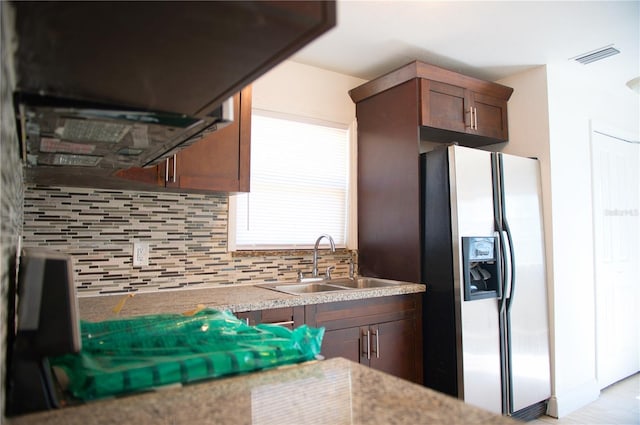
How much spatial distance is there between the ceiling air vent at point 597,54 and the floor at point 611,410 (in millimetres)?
2507

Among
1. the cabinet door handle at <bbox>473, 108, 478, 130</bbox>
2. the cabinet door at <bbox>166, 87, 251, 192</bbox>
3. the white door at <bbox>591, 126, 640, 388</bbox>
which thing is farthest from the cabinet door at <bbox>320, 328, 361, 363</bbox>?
the white door at <bbox>591, 126, 640, 388</bbox>

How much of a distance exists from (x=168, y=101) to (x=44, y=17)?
0.29 metres

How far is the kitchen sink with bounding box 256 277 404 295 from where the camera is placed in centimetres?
272

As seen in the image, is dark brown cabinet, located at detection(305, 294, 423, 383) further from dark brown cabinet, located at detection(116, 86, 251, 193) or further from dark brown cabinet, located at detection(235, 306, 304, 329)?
dark brown cabinet, located at detection(116, 86, 251, 193)

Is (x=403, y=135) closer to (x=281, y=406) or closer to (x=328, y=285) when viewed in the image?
(x=328, y=285)

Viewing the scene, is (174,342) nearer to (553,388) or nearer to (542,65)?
(553,388)

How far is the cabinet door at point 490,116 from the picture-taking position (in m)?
3.15

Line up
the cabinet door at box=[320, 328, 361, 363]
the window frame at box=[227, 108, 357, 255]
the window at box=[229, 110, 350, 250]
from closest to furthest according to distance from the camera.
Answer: the cabinet door at box=[320, 328, 361, 363] < the window at box=[229, 110, 350, 250] < the window frame at box=[227, 108, 357, 255]

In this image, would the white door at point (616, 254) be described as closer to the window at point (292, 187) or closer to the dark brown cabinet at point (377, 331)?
the dark brown cabinet at point (377, 331)

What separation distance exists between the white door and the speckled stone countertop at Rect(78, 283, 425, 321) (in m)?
2.01

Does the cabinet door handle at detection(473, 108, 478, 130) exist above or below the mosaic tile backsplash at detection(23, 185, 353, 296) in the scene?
above

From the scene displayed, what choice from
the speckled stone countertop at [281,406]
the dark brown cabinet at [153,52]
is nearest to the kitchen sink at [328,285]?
the speckled stone countertop at [281,406]

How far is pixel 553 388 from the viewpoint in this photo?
298 centimetres

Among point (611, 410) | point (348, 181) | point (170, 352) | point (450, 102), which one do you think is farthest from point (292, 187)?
point (611, 410)
